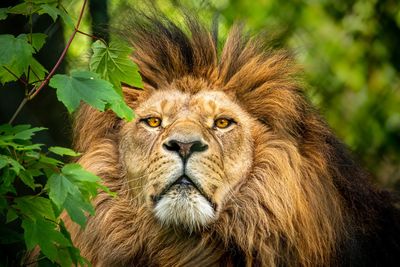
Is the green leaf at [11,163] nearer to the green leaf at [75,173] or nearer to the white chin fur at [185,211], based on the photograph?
the green leaf at [75,173]

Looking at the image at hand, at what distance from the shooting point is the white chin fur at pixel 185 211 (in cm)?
521

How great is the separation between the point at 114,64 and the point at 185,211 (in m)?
0.87

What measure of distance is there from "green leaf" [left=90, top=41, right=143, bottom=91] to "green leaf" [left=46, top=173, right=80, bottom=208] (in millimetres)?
781

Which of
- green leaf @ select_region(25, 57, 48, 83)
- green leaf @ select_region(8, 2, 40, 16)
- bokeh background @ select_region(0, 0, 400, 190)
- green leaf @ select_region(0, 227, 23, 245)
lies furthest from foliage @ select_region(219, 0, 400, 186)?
green leaf @ select_region(0, 227, 23, 245)

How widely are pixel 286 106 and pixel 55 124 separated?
7.29 ft

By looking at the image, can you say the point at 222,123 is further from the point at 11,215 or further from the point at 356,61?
the point at 356,61

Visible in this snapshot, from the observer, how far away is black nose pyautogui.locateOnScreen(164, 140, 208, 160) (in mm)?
5184

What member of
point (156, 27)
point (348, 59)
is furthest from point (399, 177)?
point (156, 27)

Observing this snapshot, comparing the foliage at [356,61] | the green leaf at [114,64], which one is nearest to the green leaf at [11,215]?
the green leaf at [114,64]

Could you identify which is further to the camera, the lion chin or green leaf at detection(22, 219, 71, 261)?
the lion chin

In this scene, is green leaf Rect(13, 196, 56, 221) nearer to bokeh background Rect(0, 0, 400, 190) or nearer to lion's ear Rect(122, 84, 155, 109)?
lion's ear Rect(122, 84, 155, 109)

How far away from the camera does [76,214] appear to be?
4504 mm

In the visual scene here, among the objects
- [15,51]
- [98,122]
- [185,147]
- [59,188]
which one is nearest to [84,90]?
[15,51]

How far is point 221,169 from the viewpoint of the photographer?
5.37 m
